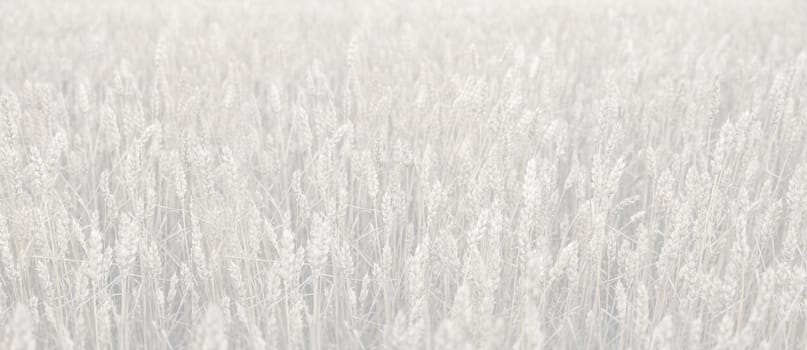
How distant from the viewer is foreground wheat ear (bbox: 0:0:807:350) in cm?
135

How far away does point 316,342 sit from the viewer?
4.63ft

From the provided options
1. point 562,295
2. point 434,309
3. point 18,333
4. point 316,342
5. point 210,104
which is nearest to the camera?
point 18,333

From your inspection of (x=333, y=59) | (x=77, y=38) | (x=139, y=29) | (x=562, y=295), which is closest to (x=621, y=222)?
(x=562, y=295)

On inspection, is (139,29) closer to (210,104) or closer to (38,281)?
(210,104)

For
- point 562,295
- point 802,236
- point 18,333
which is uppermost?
point 18,333

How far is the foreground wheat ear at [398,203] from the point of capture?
1.35 m

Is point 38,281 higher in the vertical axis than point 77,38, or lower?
lower

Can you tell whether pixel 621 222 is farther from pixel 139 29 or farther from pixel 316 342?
pixel 139 29

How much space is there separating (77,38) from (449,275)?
3051 mm

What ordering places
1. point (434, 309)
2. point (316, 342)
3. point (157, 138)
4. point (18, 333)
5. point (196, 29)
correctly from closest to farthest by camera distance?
point (18, 333)
point (316, 342)
point (434, 309)
point (157, 138)
point (196, 29)

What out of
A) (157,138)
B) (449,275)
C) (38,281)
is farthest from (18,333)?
(157,138)

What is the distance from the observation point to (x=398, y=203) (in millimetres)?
1676

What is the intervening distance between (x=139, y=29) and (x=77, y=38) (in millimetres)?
730

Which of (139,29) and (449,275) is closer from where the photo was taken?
(449,275)
